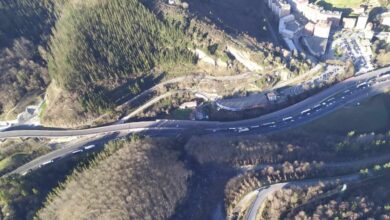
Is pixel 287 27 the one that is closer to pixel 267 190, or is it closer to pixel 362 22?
pixel 362 22

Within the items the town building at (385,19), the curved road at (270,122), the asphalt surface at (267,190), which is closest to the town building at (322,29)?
the town building at (385,19)

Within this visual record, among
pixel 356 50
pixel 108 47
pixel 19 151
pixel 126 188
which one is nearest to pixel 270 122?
pixel 356 50

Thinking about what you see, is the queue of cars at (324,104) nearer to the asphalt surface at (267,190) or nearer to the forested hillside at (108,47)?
the asphalt surface at (267,190)

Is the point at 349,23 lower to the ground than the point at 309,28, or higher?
lower

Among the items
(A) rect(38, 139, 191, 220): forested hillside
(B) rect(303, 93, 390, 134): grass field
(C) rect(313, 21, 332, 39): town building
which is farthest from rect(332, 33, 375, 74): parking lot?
(A) rect(38, 139, 191, 220): forested hillside

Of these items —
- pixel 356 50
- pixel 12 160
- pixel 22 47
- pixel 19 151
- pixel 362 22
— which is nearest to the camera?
pixel 12 160

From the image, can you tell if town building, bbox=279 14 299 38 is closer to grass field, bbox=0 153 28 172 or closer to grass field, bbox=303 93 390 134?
grass field, bbox=303 93 390 134

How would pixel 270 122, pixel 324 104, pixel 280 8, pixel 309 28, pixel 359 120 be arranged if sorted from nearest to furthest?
pixel 359 120
pixel 270 122
pixel 324 104
pixel 309 28
pixel 280 8
